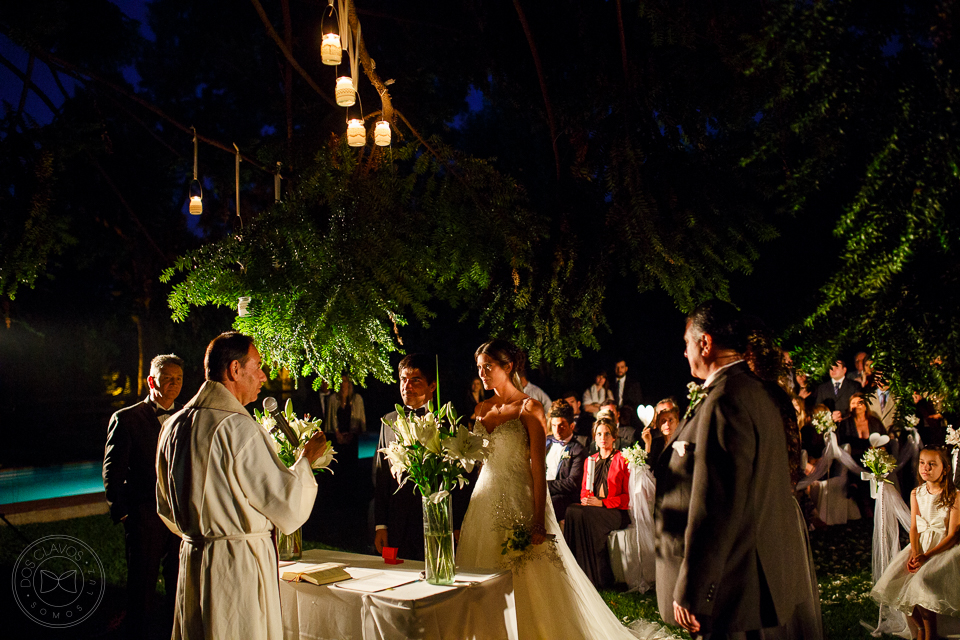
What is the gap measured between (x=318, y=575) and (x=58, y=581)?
466cm

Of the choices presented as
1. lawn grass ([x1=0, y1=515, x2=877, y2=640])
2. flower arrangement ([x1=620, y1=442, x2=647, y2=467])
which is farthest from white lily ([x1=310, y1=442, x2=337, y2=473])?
flower arrangement ([x1=620, y1=442, x2=647, y2=467])

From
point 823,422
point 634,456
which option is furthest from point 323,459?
point 823,422

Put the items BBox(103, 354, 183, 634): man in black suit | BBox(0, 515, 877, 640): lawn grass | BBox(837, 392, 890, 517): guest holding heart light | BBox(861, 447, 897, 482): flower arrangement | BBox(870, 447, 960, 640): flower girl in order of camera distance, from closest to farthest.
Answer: BBox(870, 447, 960, 640): flower girl < BBox(103, 354, 183, 634): man in black suit < BBox(0, 515, 877, 640): lawn grass < BBox(861, 447, 897, 482): flower arrangement < BBox(837, 392, 890, 517): guest holding heart light

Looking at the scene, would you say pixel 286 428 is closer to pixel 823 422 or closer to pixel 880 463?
pixel 880 463

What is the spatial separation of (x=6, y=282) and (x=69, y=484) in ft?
40.2

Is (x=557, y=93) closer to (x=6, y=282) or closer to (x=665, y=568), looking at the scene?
(x=665, y=568)

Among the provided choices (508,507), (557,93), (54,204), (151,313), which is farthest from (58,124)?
(151,313)

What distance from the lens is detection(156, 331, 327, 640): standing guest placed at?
3.08 meters

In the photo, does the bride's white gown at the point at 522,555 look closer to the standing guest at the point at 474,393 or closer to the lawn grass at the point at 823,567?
the lawn grass at the point at 823,567

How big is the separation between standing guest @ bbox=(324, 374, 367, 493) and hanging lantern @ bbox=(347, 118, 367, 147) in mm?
8801

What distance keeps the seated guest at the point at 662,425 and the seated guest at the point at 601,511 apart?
68cm

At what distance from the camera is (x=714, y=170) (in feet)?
10.4

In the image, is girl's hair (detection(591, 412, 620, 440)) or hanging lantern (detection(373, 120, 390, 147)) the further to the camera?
girl's hair (detection(591, 412, 620, 440))

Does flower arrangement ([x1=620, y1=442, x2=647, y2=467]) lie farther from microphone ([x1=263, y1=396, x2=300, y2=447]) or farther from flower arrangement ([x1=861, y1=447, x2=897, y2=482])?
microphone ([x1=263, y1=396, x2=300, y2=447])
